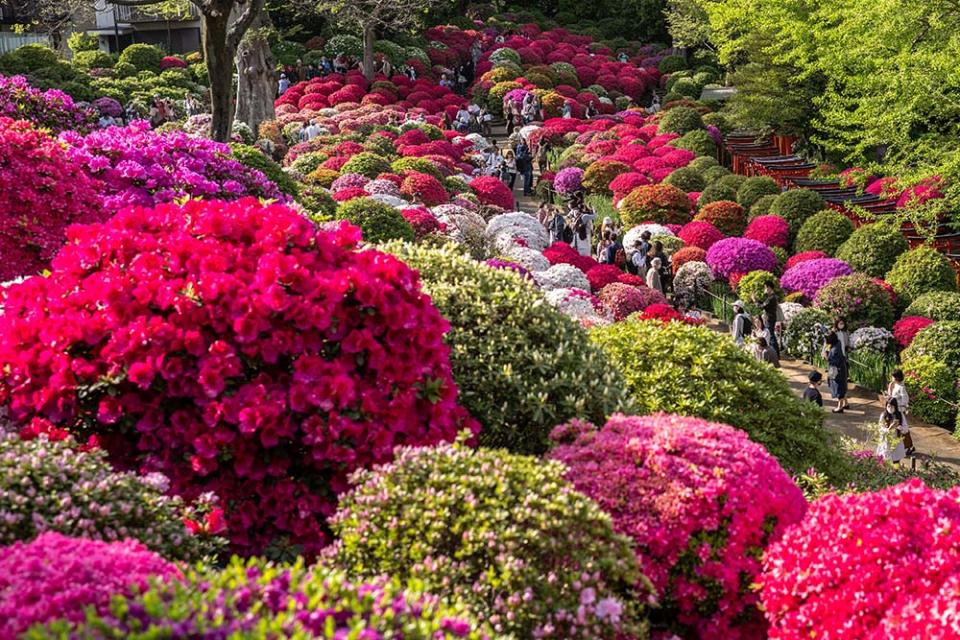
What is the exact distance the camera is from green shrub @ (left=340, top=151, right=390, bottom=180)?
72.1 feet

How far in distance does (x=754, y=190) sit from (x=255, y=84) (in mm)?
12222

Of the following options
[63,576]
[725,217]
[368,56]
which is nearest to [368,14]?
[368,56]

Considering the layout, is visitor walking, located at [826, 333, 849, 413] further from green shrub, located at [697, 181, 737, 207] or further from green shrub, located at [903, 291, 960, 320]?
green shrub, located at [697, 181, 737, 207]

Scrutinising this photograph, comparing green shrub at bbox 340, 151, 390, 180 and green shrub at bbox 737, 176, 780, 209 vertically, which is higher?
green shrub at bbox 340, 151, 390, 180

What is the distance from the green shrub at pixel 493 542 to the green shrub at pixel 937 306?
14.0 metres

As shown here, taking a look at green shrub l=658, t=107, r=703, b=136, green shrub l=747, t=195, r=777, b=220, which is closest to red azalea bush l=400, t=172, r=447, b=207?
green shrub l=747, t=195, r=777, b=220

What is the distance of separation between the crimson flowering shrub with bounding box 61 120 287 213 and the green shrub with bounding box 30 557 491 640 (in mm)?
5751

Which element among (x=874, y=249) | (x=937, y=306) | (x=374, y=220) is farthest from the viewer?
(x=874, y=249)

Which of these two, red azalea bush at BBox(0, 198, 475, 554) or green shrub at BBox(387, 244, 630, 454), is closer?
red azalea bush at BBox(0, 198, 475, 554)

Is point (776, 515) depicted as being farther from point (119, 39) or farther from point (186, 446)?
point (119, 39)

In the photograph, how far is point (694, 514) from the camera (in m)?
5.32

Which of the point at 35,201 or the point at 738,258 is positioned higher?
the point at 35,201

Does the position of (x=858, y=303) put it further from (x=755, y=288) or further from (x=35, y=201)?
(x=35, y=201)

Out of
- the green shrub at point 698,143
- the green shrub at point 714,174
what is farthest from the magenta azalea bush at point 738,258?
the green shrub at point 698,143
